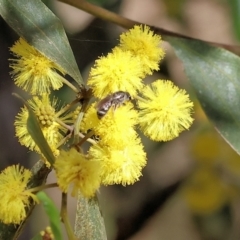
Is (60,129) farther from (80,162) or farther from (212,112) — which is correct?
(212,112)

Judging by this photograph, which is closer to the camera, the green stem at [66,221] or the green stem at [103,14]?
the green stem at [66,221]

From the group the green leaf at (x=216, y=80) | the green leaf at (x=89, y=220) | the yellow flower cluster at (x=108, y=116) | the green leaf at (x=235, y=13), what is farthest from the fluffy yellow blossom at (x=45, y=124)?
the green leaf at (x=235, y=13)

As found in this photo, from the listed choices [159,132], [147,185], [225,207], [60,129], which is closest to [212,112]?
[159,132]

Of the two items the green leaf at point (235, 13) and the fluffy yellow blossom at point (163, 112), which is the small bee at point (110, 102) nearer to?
the fluffy yellow blossom at point (163, 112)

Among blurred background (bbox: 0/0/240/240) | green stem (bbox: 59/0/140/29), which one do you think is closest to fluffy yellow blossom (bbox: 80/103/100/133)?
green stem (bbox: 59/0/140/29)

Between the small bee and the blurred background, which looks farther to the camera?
the blurred background

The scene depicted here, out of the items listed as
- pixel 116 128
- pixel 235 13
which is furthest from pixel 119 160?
pixel 235 13

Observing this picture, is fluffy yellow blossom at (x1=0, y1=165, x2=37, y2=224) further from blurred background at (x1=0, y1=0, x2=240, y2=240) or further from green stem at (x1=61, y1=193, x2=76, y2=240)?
blurred background at (x1=0, y1=0, x2=240, y2=240)
